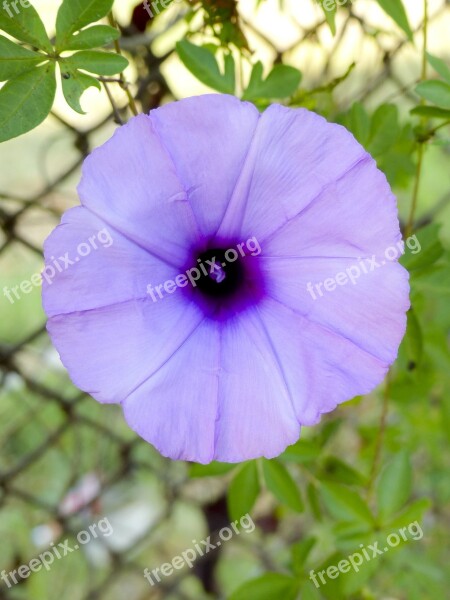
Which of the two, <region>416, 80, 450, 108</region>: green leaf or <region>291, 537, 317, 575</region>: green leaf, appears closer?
<region>416, 80, 450, 108</region>: green leaf

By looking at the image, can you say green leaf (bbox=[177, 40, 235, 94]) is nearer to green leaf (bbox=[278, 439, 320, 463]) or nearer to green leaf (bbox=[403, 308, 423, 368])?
green leaf (bbox=[403, 308, 423, 368])

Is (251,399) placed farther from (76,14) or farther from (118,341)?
(76,14)

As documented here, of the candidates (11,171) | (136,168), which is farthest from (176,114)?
(11,171)

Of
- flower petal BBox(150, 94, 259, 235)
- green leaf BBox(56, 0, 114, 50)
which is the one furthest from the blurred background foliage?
flower petal BBox(150, 94, 259, 235)

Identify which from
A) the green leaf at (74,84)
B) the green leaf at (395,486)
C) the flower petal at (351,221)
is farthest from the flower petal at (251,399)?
the green leaf at (395,486)

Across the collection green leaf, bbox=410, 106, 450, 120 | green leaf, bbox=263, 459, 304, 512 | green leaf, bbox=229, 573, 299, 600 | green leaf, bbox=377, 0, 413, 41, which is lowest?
green leaf, bbox=229, 573, 299, 600

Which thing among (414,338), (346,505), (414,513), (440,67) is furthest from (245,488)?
(440,67)

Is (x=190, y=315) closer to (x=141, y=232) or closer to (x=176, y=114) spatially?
(x=141, y=232)
